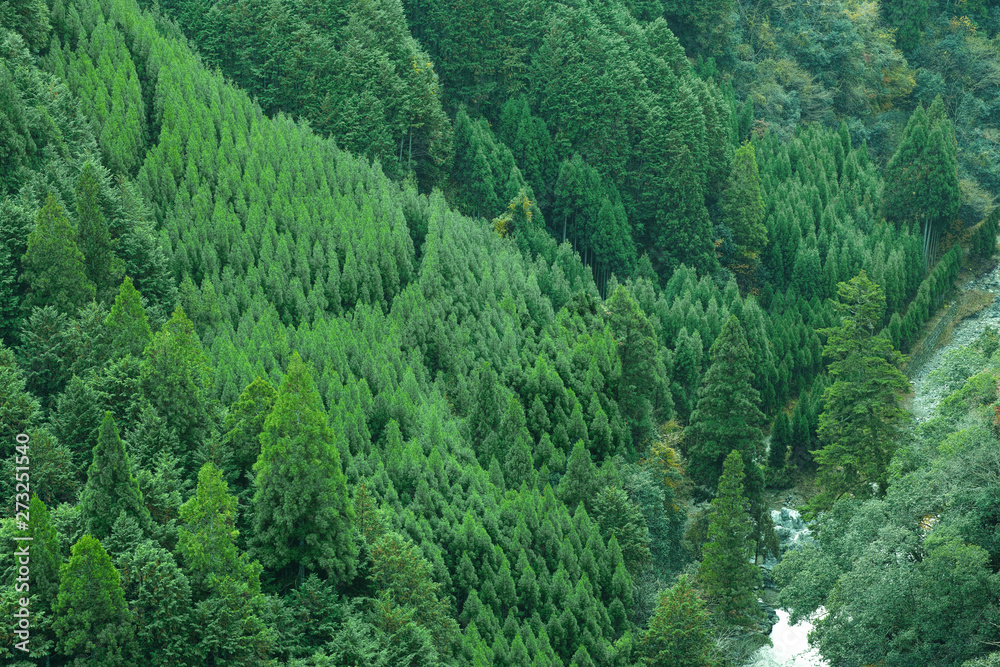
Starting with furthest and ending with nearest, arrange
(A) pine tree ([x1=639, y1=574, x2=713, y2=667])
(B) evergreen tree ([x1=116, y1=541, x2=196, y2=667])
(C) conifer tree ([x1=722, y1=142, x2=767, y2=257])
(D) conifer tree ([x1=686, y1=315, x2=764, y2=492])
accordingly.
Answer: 1. (C) conifer tree ([x1=722, y1=142, x2=767, y2=257])
2. (D) conifer tree ([x1=686, y1=315, x2=764, y2=492])
3. (A) pine tree ([x1=639, y1=574, x2=713, y2=667])
4. (B) evergreen tree ([x1=116, y1=541, x2=196, y2=667])

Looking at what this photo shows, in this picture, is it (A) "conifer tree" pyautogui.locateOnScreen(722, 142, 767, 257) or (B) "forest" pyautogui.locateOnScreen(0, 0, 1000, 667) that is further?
(A) "conifer tree" pyautogui.locateOnScreen(722, 142, 767, 257)

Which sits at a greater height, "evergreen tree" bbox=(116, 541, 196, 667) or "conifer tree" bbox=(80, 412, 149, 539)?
"conifer tree" bbox=(80, 412, 149, 539)

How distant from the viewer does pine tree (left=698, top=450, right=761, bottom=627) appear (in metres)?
56.4

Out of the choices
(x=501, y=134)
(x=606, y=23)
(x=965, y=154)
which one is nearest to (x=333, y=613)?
(x=501, y=134)

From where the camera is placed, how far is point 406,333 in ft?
204

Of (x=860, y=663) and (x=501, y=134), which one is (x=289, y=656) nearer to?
(x=860, y=663)

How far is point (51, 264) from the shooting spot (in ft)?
165

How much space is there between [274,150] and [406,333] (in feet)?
45.7

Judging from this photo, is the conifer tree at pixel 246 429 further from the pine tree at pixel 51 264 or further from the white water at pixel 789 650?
the white water at pixel 789 650

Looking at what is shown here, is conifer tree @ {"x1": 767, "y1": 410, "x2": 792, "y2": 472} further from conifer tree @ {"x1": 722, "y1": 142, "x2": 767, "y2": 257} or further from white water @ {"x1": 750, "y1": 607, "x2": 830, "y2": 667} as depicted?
conifer tree @ {"x1": 722, "y1": 142, "x2": 767, "y2": 257}

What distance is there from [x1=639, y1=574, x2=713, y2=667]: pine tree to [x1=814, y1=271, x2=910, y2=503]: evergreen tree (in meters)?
12.5

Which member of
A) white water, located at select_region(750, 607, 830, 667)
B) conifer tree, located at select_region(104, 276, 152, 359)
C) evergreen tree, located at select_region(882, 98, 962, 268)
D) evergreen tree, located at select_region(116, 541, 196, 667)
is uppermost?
evergreen tree, located at select_region(882, 98, 962, 268)

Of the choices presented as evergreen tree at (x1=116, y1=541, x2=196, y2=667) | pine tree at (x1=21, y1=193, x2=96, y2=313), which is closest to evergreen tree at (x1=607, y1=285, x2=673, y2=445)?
pine tree at (x1=21, y1=193, x2=96, y2=313)

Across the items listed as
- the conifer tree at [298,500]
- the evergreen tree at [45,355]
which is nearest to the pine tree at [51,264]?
the evergreen tree at [45,355]
